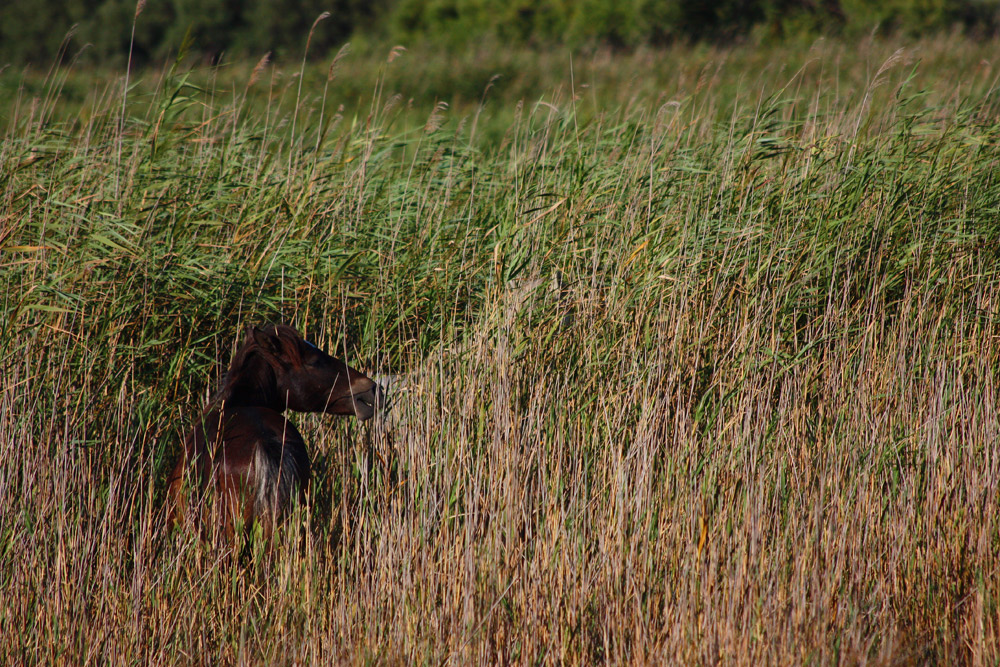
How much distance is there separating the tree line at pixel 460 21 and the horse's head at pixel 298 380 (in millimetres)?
13211

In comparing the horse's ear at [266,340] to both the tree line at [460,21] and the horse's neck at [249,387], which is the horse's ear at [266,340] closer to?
the horse's neck at [249,387]

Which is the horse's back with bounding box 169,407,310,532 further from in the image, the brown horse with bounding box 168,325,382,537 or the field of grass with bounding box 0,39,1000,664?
the field of grass with bounding box 0,39,1000,664

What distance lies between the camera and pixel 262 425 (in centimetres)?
278

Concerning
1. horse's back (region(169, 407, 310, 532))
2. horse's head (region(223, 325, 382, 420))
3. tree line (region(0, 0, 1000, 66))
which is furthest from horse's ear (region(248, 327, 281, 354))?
tree line (region(0, 0, 1000, 66))

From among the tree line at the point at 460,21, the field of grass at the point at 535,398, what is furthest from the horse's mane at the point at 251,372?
the tree line at the point at 460,21

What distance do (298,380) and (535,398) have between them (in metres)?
0.83

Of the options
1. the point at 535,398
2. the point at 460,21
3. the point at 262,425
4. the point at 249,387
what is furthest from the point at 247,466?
the point at 460,21

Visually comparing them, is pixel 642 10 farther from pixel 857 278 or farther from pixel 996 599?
pixel 996 599

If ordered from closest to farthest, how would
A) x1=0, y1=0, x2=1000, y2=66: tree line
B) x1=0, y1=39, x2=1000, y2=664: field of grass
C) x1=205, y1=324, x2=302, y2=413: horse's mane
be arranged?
x1=0, y1=39, x2=1000, y2=664: field of grass
x1=205, y1=324, x2=302, y2=413: horse's mane
x1=0, y1=0, x2=1000, y2=66: tree line

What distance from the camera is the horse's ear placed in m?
2.91

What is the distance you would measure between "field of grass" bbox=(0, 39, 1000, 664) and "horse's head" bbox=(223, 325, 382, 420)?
0.17 m

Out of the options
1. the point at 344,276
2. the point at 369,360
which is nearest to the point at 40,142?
the point at 344,276

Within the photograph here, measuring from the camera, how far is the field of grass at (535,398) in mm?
2570

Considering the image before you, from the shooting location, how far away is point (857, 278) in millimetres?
4312
